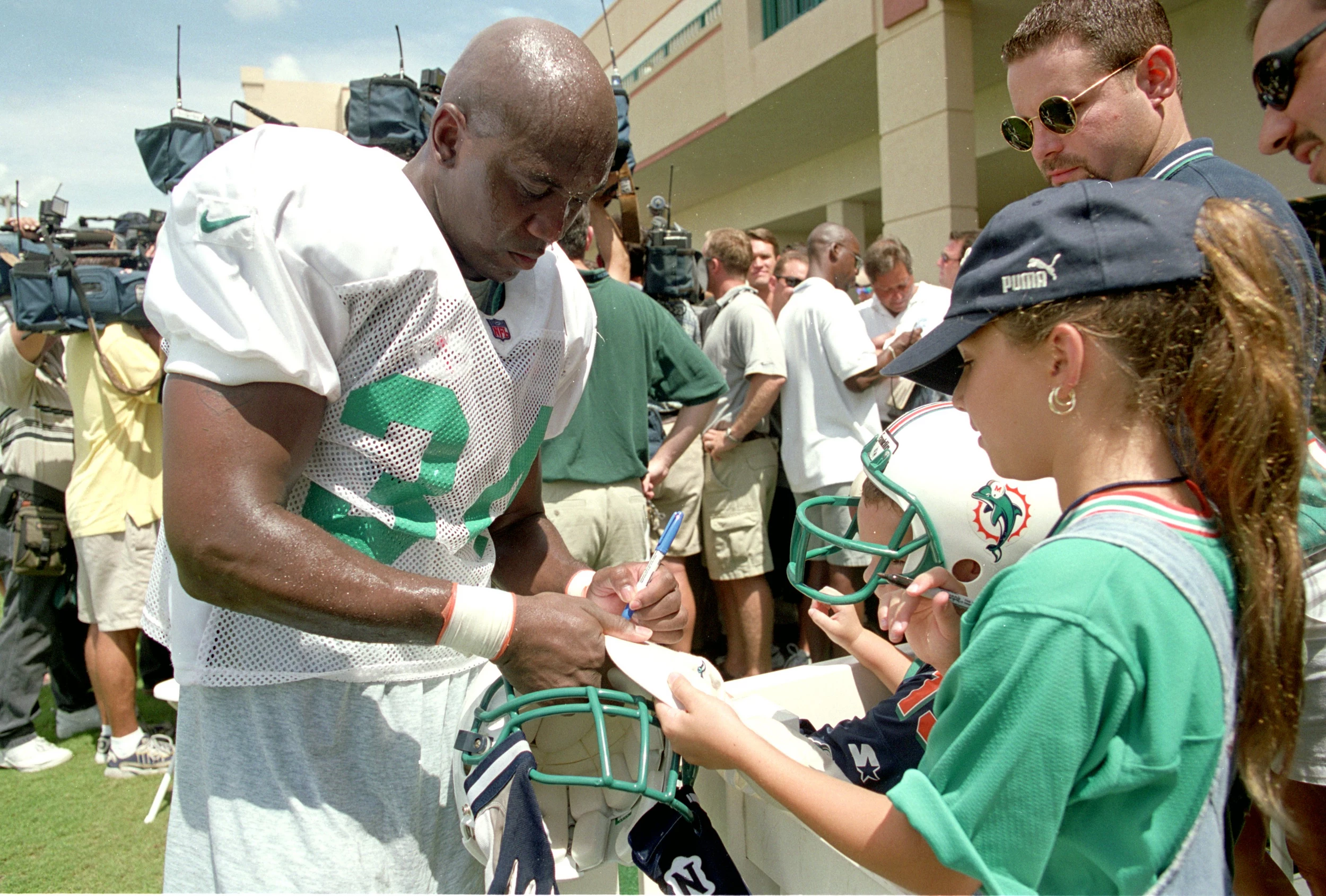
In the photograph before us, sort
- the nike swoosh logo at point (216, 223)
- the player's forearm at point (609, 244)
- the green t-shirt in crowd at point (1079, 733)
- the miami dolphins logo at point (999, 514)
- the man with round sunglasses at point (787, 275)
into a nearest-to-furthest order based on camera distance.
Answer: the green t-shirt in crowd at point (1079, 733) < the nike swoosh logo at point (216, 223) < the miami dolphins logo at point (999, 514) < the player's forearm at point (609, 244) < the man with round sunglasses at point (787, 275)

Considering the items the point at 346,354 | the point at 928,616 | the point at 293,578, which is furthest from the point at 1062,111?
the point at 293,578

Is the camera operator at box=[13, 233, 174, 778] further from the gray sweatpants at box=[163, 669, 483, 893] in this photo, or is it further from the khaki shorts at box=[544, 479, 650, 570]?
the gray sweatpants at box=[163, 669, 483, 893]

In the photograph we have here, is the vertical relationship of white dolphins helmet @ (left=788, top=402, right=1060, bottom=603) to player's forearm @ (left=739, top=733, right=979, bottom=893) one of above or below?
above

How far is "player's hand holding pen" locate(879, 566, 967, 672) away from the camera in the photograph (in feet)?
5.33

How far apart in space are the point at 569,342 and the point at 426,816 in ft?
2.89

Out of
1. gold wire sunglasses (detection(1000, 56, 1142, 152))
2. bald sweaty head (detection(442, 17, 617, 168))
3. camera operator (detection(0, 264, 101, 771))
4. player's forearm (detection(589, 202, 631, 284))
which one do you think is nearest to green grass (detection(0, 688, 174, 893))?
camera operator (detection(0, 264, 101, 771))

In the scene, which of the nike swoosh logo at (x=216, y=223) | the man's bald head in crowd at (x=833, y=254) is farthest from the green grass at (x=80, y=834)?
the man's bald head in crowd at (x=833, y=254)

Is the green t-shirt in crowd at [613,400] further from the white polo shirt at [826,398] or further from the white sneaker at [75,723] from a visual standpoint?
the white sneaker at [75,723]

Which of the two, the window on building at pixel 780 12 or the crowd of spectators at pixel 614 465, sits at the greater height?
the window on building at pixel 780 12

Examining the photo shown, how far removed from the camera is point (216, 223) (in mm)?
1304

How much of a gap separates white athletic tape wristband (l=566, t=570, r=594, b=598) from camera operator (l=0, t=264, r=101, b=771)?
150 inches

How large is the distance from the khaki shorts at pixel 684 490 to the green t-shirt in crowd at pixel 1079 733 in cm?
376

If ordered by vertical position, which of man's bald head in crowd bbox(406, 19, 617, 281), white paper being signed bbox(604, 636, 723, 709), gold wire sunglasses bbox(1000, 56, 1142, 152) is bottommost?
white paper being signed bbox(604, 636, 723, 709)

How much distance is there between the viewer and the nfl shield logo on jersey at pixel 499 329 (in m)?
1.62
